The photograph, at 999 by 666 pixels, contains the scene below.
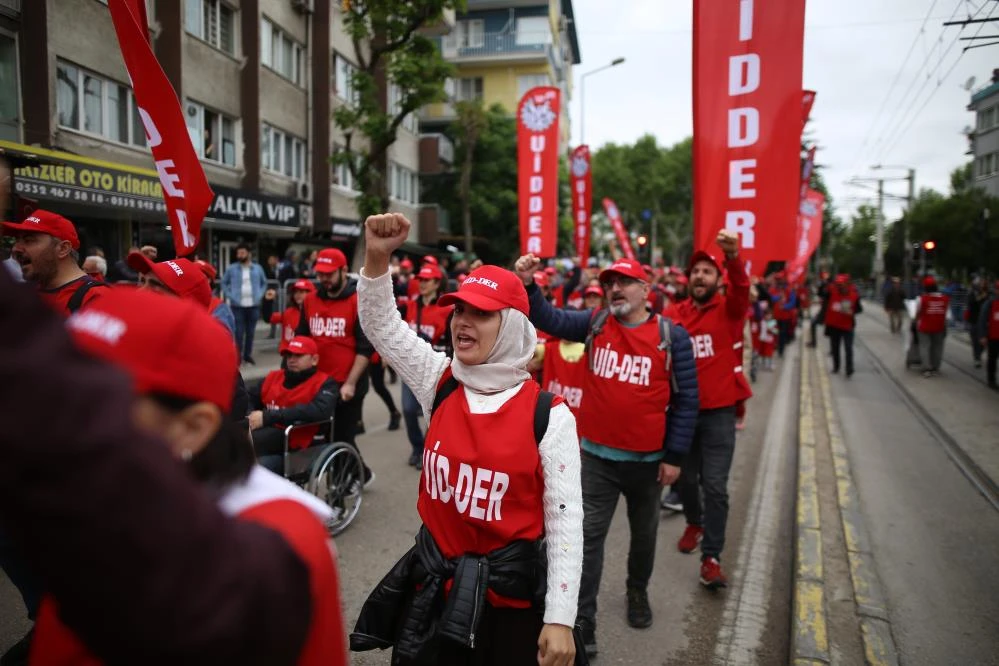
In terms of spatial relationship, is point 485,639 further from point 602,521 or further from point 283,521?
point 602,521

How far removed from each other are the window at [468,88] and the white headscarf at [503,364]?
43005 millimetres

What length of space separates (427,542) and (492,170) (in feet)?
110

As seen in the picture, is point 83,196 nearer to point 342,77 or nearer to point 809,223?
point 342,77

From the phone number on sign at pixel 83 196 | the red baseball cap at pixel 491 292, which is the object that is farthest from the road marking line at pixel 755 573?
the phone number on sign at pixel 83 196

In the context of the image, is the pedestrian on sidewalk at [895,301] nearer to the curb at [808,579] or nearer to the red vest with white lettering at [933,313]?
the red vest with white lettering at [933,313]

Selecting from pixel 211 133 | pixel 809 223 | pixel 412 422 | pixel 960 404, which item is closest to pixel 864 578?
pixel 412 422

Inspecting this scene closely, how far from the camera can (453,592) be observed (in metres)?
2.00

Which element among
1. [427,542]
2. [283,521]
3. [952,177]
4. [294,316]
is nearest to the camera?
[283,521]

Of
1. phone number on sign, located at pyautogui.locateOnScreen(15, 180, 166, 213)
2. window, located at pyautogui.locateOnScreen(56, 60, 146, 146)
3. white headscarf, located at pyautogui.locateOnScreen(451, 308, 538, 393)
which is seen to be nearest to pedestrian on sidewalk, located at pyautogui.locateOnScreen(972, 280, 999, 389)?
Result: white headscarf, located at pyautogui.locateOnScreen(451, 308, 538, 393)

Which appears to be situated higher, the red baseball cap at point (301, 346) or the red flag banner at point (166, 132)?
the red flag banner at point (166, 132)

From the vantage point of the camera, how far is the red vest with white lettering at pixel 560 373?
16.6 ft

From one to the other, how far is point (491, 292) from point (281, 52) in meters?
20.2

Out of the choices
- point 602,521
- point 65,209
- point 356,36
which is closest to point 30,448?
point 602,521

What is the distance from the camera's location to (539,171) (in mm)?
11133
